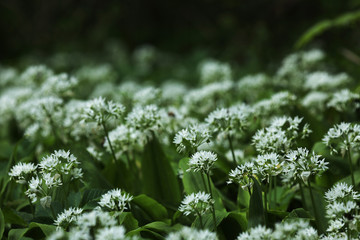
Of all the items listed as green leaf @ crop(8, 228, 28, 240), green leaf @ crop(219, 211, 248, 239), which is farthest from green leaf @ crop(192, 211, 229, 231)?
green leaf @ crop(8, 228, 28, 240)

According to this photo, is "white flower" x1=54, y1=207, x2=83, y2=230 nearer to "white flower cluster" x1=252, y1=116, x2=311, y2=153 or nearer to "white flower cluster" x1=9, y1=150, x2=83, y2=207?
"white flower cluster" x1=9, y1=150, x2=83, y2=207

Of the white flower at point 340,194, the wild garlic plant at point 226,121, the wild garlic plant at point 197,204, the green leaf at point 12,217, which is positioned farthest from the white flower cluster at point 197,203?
the green leaf at point 12,217

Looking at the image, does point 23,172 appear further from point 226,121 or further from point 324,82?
point 324,82

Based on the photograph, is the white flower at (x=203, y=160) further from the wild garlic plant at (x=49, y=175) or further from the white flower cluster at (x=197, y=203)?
the wild garlic plant at (x=49, y=175)

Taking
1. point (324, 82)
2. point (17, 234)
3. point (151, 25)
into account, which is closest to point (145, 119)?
point (17, 234)

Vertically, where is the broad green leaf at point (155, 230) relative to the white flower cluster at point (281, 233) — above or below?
above

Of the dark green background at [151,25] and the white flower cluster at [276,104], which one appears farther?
the dark green background at [151,25]

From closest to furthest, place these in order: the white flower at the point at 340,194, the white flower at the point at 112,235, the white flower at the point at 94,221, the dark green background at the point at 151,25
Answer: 1. the white flower at the point at 112,235
2. the white flower at the point at 94,221
3. the white flower at the point at 340,194
4. the dark green background at the point at 151,25
